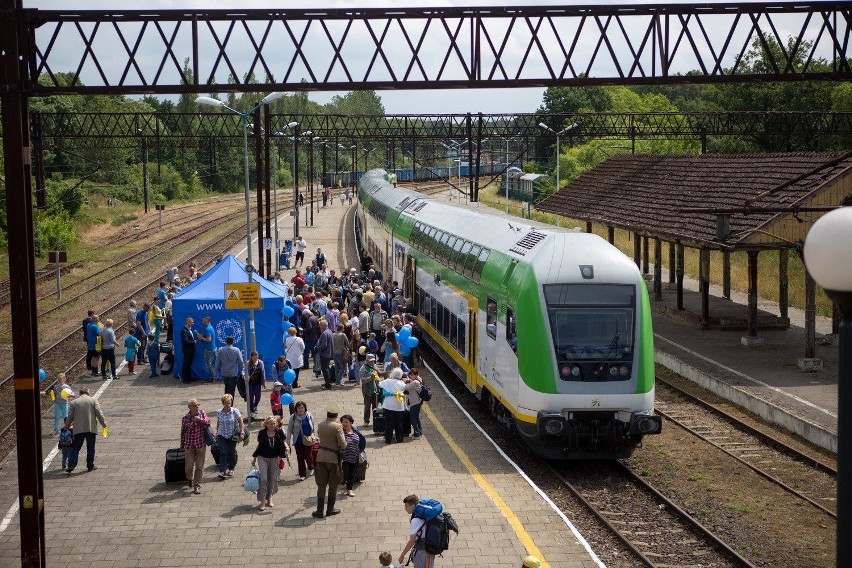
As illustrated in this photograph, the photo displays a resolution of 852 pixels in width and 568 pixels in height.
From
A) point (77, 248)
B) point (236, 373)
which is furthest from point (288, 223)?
point (236, 373)

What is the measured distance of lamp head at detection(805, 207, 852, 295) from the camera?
4.48 metres

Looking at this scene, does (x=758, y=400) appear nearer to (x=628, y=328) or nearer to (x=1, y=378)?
(x=628, y=328)

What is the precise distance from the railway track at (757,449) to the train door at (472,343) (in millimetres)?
3823

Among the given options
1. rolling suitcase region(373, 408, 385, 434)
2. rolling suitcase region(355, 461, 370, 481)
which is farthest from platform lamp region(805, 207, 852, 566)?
rolling suitcase region(373, 408, 385, 434)

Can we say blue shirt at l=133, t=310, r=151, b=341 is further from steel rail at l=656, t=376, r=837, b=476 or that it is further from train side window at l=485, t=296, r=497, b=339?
steel rail at l=656, t=376, r=837, b=476

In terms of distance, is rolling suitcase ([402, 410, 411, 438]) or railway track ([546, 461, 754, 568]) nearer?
railway track ([546, 461, 754, 568])

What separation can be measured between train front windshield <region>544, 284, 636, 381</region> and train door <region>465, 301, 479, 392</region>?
3.94 meters

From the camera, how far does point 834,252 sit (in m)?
4.51

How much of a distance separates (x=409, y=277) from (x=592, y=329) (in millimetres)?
14388

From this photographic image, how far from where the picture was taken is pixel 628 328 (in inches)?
655

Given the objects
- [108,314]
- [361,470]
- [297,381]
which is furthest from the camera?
[108,314]

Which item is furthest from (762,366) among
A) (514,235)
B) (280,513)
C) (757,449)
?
(280,513)

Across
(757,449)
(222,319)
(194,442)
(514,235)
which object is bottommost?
(757,449)

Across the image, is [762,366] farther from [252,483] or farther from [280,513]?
[252,483]
